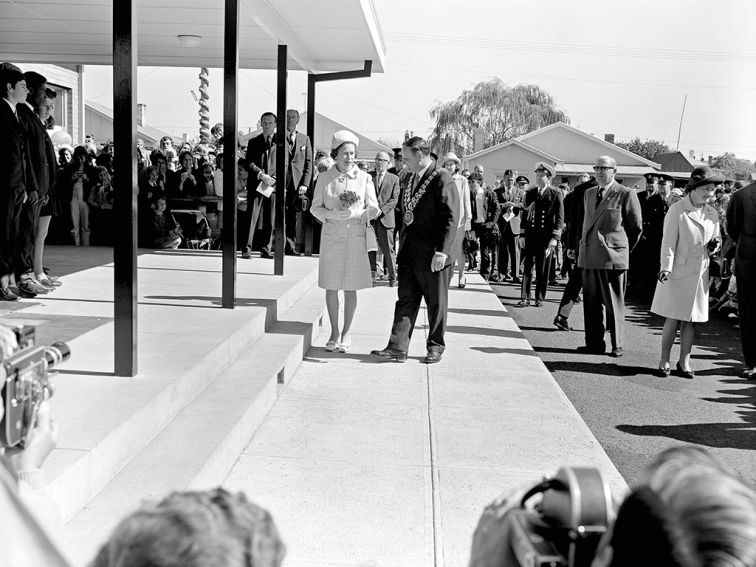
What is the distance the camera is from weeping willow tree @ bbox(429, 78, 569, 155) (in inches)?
2943

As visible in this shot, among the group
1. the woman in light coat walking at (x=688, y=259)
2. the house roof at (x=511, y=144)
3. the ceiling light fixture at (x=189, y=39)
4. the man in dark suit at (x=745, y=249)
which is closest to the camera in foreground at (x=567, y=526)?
the woman in light coat walking at (x=688, y=259)

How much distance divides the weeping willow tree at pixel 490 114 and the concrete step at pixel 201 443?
6970 cm

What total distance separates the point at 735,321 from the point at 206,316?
8.02 m

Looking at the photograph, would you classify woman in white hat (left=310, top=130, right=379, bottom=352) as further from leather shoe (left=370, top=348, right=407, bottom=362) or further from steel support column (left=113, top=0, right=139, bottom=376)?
steel support column (left=113, top=0, right=139, bottom=376)

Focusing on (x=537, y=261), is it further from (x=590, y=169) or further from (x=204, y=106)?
(x=590, y=169)

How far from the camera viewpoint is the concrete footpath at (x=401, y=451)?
154 inches

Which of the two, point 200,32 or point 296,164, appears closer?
point 200,32

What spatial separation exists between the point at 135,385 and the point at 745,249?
18.5ft

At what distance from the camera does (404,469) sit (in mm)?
4801

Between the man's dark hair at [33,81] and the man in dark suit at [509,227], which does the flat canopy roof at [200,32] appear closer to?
the man's dark hair at [33,81]

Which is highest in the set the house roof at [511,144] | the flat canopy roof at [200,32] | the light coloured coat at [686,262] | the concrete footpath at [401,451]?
the house roof at [511,144]

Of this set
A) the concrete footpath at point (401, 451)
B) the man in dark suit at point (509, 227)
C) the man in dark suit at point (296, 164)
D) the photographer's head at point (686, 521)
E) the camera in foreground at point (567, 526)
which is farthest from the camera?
the man in dark suit at point (509, 227)

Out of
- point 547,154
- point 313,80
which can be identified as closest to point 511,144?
point 547,154

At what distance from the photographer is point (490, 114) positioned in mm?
75375
